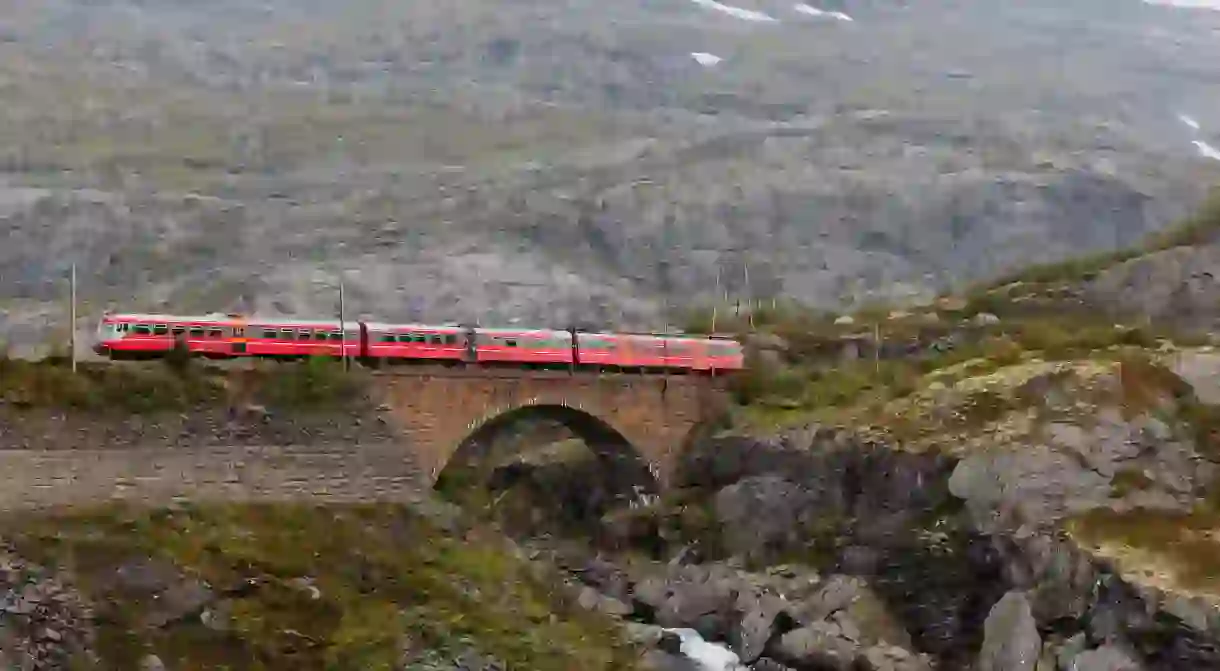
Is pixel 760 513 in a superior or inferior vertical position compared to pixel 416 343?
inferior

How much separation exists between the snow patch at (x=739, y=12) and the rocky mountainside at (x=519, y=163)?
11.6 meters

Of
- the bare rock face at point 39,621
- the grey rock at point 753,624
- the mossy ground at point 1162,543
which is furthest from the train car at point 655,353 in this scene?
the bare rock face at point 39,621

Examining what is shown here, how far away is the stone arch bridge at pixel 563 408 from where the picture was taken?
4056 cm

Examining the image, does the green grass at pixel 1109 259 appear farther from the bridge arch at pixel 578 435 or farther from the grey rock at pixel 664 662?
the grey rock at pixel 664 662

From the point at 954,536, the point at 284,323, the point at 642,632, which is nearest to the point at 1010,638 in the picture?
the point at 954,536

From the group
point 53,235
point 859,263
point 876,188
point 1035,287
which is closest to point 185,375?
point 1035,287

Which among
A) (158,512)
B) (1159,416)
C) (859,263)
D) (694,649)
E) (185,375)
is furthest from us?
(859,263)

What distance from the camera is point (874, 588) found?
138 feet

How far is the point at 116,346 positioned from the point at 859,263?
68.9 meters

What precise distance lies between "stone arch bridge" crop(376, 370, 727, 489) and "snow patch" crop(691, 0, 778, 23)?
10404cm

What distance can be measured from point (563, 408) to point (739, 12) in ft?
372

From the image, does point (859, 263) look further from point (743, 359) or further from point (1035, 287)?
point (743, 359)

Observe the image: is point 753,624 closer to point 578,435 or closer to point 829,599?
point 829,599

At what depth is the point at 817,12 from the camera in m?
156
